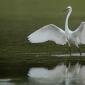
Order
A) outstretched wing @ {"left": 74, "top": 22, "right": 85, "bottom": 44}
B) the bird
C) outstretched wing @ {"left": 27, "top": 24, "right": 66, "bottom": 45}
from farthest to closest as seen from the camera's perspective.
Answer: outstretched wing @ {"left": 27, "top": 24, "right": 66, "bottom": 45} < the bird < outstretched wing @ {"left": 74, "top": 22, "right": 85, "bottom": 44}

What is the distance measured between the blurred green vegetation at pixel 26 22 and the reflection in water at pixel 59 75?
1.28 m

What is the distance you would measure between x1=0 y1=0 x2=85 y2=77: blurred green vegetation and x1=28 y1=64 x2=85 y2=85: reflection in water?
128 centimetres

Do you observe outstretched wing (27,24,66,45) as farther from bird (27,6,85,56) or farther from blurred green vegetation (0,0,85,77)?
blurred green vegetation (0,0,85,77)

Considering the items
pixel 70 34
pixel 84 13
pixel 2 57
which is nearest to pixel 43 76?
pixel 2 57

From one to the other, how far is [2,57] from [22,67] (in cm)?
216

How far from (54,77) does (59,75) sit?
37cm

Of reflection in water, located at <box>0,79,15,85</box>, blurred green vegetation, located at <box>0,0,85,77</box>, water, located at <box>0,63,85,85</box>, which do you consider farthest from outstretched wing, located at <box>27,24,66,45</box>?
reflection in water, located at <box>0,79,15,85</box>

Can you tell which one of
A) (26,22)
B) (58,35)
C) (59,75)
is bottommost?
(26,22)

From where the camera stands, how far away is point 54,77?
42.8 ft

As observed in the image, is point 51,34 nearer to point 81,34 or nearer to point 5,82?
point 81,34

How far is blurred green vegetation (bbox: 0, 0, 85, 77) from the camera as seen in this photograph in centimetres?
1823

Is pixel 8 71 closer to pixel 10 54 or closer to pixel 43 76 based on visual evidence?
pixel 43 76

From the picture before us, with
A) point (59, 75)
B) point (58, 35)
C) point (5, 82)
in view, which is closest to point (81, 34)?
point (58, 35)

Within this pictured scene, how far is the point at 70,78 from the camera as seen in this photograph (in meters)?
12.8
